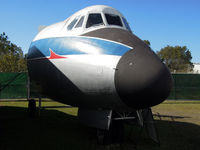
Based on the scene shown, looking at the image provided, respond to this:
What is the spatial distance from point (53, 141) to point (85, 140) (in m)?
1.04

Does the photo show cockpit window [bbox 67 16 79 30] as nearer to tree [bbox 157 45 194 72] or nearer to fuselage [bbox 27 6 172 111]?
fuselage [bbox 27 6 172 111]

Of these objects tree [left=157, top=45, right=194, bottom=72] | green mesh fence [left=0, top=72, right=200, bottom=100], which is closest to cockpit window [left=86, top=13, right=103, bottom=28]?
green mesh fence [left=0, top=72, right=200, bottom=100]

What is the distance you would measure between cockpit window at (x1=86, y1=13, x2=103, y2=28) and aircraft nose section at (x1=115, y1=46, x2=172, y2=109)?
2.21 m

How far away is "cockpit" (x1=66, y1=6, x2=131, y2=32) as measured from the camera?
703 centimetres

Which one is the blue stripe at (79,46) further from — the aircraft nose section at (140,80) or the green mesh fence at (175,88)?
the green mesh fence at (175,88)

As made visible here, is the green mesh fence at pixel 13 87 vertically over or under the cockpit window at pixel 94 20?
under

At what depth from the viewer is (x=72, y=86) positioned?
243 inches

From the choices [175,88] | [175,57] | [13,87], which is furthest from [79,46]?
[175,57]

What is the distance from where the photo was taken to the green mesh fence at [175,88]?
20094 mm

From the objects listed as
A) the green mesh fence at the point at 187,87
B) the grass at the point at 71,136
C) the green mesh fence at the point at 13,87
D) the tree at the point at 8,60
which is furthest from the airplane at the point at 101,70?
the tree at the point at 8,60

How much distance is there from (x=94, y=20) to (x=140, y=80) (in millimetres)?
3140

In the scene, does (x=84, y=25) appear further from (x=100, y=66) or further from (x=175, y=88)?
(x=175, y=88)

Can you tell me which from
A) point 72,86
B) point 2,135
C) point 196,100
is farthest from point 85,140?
point 196,100

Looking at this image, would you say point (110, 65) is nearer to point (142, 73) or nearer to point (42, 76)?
point (142, 73)
